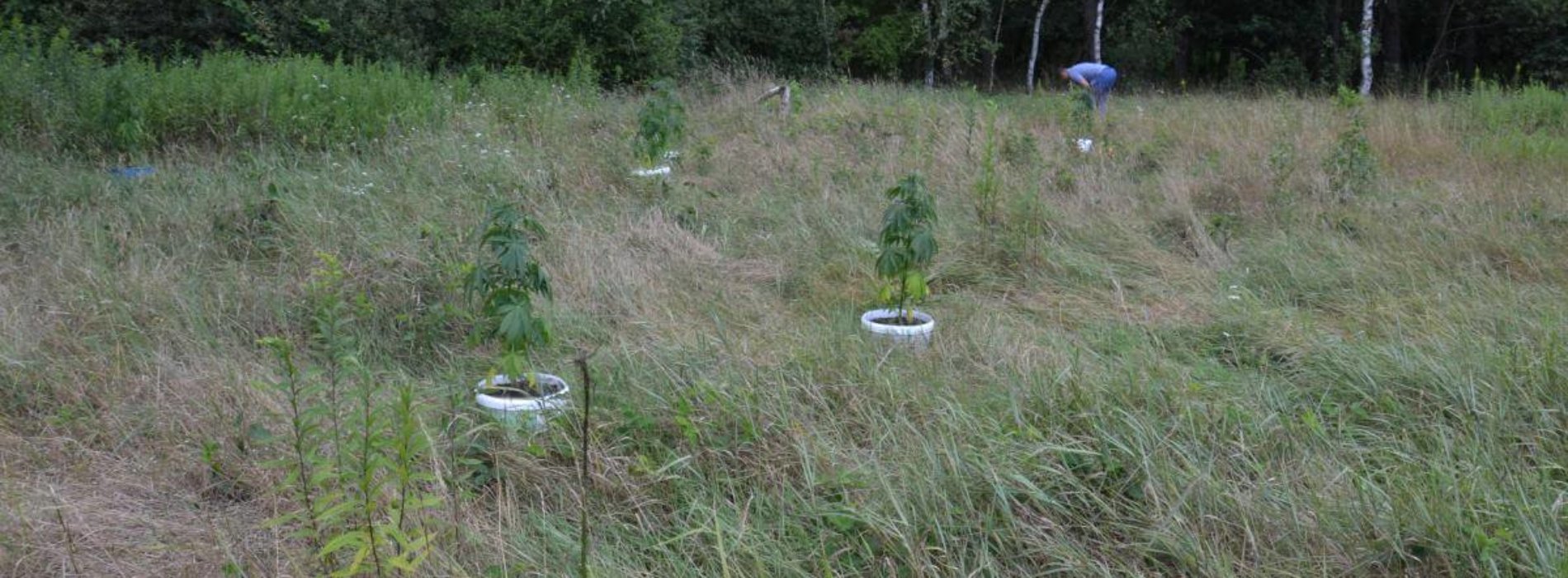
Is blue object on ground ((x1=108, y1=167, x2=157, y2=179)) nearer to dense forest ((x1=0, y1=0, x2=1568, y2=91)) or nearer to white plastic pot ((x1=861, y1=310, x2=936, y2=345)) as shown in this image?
dense forest ((x1=0, y1=0, x2=1568, y2=91))

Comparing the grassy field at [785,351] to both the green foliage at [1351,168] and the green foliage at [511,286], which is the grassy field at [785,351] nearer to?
the green foliage at [1351,168]

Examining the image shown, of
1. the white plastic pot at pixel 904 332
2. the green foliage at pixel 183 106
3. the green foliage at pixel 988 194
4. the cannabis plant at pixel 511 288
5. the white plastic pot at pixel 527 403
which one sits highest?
the green foliage at pixel 183 106

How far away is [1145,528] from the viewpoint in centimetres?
273

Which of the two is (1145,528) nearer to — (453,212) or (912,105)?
(453,212)

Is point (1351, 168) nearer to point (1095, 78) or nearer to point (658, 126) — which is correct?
point (658, 126)

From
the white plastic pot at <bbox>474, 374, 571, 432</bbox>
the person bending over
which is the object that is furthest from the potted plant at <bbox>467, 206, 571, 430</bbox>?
the person bending over

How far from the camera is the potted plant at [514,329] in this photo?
345 cm

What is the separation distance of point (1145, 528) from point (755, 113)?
784cm

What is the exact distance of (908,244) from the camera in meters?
4.34

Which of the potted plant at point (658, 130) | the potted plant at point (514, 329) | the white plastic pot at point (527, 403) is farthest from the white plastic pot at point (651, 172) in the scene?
the white plastic pot at point (527, 403)

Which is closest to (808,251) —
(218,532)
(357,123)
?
(218,532)

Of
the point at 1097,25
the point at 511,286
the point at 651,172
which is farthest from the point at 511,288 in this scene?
the point at 1097,25

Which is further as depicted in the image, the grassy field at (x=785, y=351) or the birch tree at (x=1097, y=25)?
the birch tree at (x=1097, y=25)

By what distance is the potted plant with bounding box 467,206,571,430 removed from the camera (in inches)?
136
